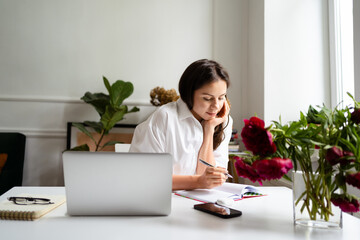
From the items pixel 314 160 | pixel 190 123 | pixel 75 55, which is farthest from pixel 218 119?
pixel 75 55

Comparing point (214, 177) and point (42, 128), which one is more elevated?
point (42, 128)

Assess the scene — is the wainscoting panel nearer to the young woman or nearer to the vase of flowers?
the young woman

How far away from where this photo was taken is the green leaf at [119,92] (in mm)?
2918

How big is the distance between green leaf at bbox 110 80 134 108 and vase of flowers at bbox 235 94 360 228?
85.8 inches

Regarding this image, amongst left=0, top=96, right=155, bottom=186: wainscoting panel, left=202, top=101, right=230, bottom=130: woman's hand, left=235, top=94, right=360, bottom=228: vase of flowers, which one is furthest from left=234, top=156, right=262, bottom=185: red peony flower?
left=0, top=96, right=155, bottom=186: wainscoting panel

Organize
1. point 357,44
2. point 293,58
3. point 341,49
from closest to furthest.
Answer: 1. point 357,44
2. point 341,49
3. point 293,58

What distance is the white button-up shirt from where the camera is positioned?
1.65 meters

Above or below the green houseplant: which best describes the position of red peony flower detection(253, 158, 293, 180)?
below

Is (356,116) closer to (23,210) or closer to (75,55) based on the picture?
(23,210)

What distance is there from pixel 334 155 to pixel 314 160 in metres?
0.12

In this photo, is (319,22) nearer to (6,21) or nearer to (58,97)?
(58,97)

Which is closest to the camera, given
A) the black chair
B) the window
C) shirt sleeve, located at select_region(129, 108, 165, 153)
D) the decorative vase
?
the decorative vase

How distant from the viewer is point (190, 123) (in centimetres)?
180

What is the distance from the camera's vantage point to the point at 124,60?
3.32 metres
